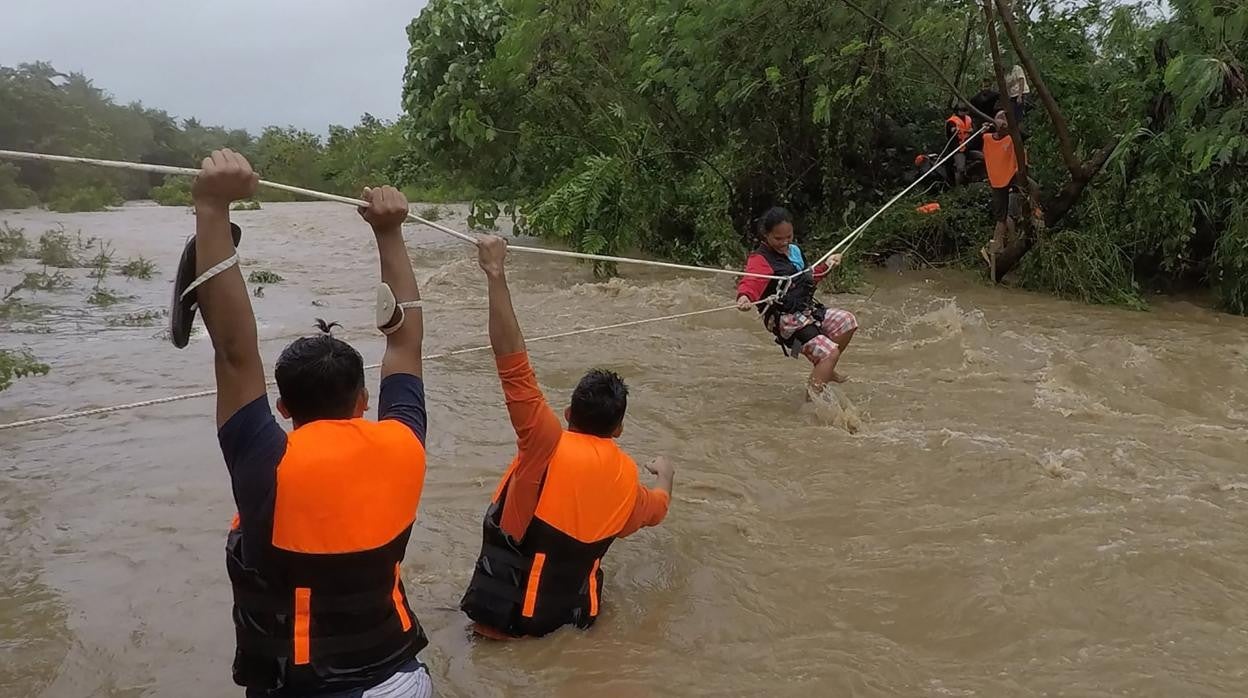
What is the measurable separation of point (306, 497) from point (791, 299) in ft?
14.7

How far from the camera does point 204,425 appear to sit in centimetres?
620

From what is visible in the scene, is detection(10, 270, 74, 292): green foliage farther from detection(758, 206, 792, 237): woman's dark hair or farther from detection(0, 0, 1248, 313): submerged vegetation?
detection(758, 206, 792, 237): woman's dark hair

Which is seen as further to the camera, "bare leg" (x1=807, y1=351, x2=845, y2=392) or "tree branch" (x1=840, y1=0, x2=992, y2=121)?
"tree branch" (x1=840, y1=0, x2=992, y2=121)

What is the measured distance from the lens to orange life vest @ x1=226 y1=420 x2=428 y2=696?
216cm

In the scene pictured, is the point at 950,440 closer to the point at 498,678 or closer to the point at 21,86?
the point at 498,678

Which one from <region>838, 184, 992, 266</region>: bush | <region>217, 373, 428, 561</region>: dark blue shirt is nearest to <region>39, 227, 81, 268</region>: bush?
<region>838, 184, 992, 266</region>: bush

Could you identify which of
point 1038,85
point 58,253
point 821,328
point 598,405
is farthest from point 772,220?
point 58,253

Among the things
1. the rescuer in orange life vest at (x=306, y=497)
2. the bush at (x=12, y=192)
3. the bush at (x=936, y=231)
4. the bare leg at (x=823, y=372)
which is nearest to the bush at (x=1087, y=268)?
the bush at (x=936, y=231)

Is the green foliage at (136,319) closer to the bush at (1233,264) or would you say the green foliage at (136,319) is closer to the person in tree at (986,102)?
the person in tree at (986,102)

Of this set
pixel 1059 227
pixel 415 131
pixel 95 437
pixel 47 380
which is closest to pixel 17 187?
pixel 415 131

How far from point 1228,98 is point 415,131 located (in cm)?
1026

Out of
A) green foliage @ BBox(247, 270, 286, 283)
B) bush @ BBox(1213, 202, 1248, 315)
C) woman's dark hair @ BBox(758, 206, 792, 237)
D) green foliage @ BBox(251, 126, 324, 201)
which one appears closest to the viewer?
woman's dark hair @ BBox(758, 206, 792, 237)

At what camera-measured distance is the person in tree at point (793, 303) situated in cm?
614

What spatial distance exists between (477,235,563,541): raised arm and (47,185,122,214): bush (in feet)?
70.0
